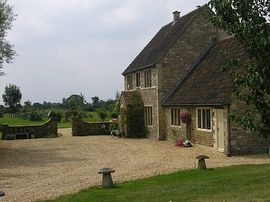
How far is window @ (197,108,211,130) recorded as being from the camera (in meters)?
25.5

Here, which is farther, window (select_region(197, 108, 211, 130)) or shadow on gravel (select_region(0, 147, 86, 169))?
window (select_region(197, 108, 211, 130))

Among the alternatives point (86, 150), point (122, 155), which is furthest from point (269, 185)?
point (86, 150)

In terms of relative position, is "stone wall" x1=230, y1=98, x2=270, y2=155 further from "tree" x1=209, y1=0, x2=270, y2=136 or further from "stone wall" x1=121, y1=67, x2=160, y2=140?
"tree" x1=209, y1=0, x2=270, y2=136

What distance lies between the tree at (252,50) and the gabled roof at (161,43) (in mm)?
26053

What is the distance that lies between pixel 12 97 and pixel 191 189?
74498 millimetres

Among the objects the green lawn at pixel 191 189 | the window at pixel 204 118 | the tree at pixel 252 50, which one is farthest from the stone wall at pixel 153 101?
the tree at pixel 252 50

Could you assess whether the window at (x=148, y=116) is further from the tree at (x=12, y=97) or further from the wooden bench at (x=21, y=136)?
the tree at (x=12, y=97)

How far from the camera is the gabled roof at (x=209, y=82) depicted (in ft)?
77.8

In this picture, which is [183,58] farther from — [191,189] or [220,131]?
[191,189]

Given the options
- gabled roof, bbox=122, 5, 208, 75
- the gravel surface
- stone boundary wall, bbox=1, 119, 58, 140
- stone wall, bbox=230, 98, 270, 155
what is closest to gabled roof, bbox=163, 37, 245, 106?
stone wall, bbox=230, 98, 270, 155

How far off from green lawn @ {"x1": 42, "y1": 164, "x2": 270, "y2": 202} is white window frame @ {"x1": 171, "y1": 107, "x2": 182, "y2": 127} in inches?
572

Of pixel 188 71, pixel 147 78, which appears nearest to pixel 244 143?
pixel 188 71

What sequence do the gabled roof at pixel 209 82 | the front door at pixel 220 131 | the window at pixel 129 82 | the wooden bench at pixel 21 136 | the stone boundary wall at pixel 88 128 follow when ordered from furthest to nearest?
1. the stone boundary wall at pixel 88 128
2. the wooden bench at pixel 21 136
3. the window at pixel 129 82
4. the gabled roof at pixel 209 82
5. the front door at pixel 220 131

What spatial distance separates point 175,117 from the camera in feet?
104
